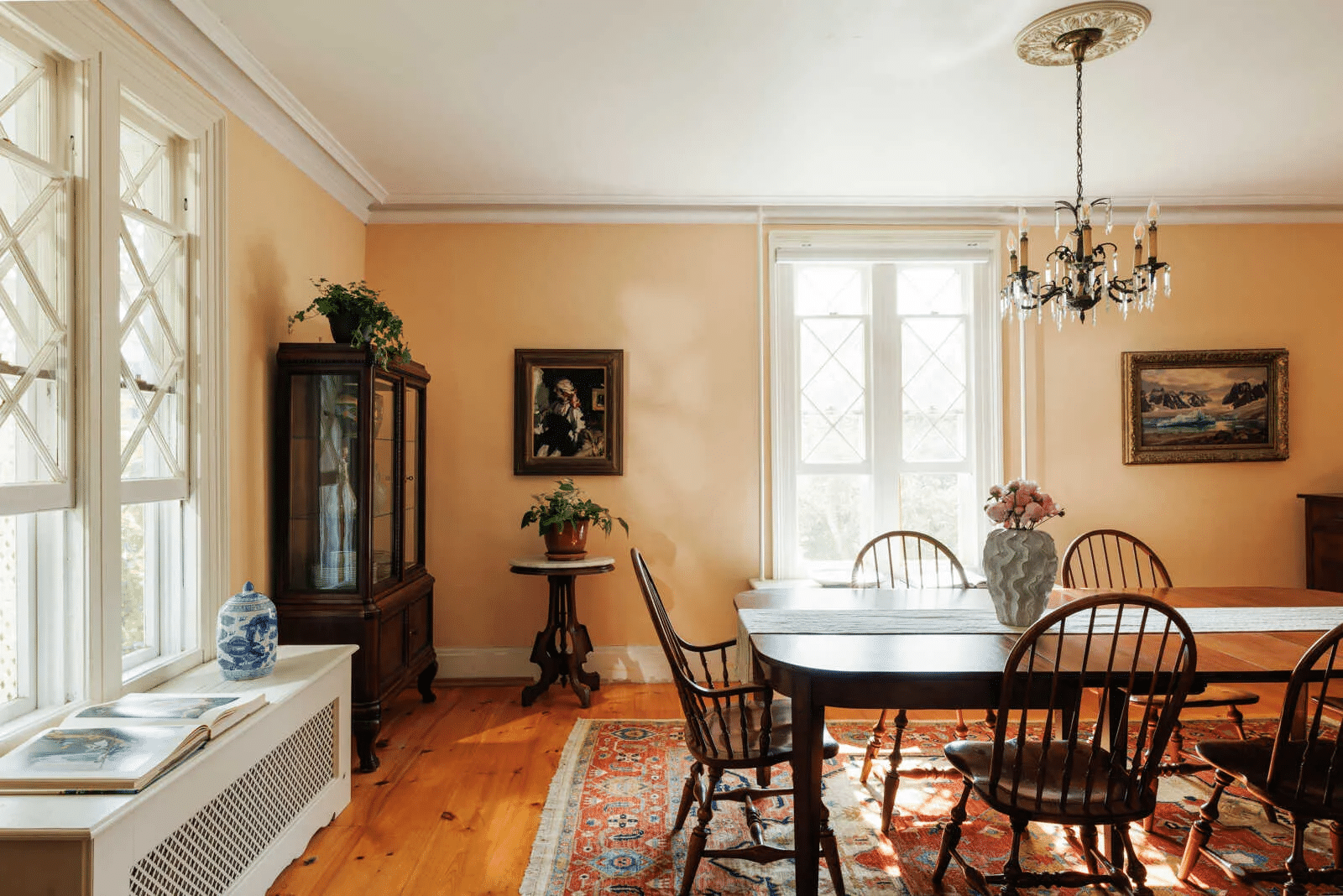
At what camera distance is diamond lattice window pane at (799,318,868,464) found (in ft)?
15.5

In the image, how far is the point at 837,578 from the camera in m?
4.47

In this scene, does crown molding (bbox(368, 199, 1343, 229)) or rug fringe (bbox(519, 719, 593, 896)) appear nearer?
rug fringe (bbox(519, 719, 593, 896))

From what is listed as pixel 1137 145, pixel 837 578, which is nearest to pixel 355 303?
pixel 837 578

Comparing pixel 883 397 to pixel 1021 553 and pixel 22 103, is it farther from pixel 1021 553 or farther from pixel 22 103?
pixel 22 103

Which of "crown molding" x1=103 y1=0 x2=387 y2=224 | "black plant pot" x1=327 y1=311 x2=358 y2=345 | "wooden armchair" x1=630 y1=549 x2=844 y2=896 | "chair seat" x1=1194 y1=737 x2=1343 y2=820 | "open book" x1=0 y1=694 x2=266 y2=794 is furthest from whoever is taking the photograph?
"black plant pot" x1=327 y1=311 x2=358 y2=345

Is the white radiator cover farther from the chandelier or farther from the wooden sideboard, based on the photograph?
the wooden sideboard

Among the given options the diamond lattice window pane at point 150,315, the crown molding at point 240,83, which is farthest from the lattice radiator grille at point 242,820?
the crown molding at point 240,83

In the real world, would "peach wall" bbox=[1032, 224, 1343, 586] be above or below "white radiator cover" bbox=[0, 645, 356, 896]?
above

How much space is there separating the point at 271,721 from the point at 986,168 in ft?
12.8

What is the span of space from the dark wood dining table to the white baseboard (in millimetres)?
2211

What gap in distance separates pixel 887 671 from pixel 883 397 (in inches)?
111

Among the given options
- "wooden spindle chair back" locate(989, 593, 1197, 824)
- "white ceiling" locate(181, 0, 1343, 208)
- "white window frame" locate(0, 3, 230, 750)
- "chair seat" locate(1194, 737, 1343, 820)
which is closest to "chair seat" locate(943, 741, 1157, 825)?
"wooden spindle chair back" locate(989, 593, 1197, 824)

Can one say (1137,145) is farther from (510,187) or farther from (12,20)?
(12,20)

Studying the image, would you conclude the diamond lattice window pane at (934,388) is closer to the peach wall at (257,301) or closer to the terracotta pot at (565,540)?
the terracotta pot at (565,540)
